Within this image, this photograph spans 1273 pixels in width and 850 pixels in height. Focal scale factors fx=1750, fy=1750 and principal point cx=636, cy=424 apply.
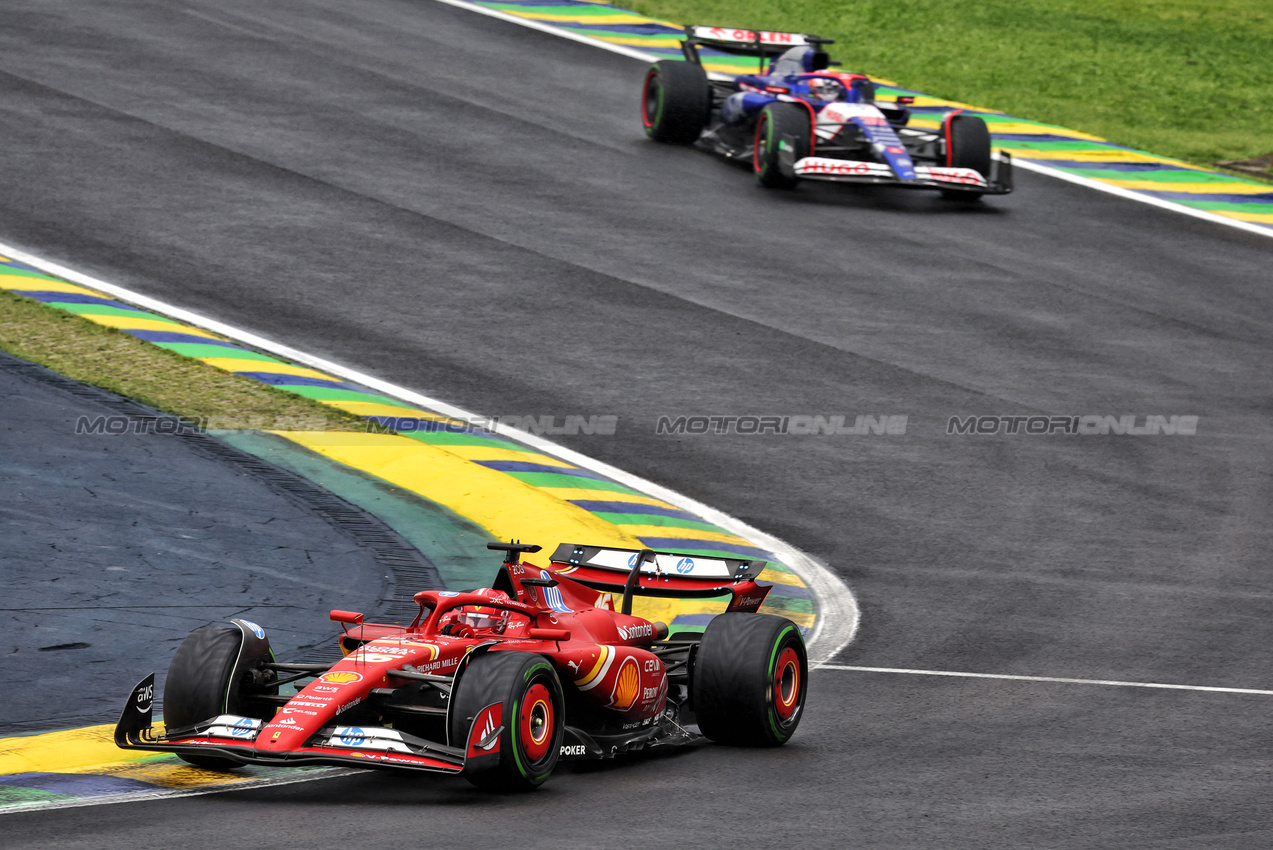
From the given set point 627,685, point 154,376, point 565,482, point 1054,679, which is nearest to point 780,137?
point 565,482

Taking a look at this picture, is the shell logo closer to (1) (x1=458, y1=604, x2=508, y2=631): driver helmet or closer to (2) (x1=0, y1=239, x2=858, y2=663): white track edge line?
(1) (x1=458, y1=604, x2=508, y2=631): driver helmet

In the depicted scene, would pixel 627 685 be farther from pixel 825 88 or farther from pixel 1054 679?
pixel 825 88

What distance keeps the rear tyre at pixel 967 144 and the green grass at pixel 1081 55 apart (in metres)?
4.93

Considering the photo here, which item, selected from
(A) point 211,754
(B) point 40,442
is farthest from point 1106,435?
(A) point 211,754

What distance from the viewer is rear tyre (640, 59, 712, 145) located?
72.5ft

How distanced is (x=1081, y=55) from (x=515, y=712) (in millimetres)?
23941

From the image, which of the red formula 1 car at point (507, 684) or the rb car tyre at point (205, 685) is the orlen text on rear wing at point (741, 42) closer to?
the red formula 1 car at point (507, 684)

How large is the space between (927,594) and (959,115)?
1096 cm

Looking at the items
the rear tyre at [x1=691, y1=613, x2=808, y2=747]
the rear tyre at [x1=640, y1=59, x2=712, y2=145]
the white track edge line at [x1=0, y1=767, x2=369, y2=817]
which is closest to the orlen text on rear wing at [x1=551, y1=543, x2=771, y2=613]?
the rear tyre at [x1=691, y1=613, x2=808, y2=747]

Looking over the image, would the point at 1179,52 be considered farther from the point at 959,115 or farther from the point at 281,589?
the point at 281,589

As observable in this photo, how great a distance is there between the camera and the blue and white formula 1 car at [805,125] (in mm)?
20375

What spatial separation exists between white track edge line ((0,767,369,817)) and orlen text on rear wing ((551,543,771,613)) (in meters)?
1.84

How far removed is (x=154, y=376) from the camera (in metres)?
14.3

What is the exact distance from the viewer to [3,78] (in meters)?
22.4
